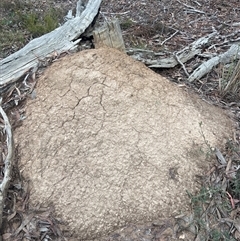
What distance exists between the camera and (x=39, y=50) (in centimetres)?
338

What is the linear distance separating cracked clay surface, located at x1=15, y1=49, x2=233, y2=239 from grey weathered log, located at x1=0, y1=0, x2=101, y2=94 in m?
0.19

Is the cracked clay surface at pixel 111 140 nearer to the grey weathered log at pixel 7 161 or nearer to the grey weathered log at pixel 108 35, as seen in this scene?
the grey weathered log at pixel 7 161

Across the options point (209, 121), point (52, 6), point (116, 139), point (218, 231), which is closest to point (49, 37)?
point (116, 139)

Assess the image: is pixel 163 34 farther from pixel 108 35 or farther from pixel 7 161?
pixel 7 161

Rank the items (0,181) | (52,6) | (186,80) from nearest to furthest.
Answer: (0,181) < (186,80) < (52,6)

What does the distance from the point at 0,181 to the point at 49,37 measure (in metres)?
1.44

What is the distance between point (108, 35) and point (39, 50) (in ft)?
1.97

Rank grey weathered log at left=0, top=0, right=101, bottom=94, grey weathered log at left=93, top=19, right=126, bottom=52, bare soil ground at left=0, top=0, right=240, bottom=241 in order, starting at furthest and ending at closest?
grey weathered log at left=93, top=19, right=126, bottom=52 < grey weathered log at left=0, top=0, right=101, bottom=94 < bare soil ground at left=0, top=0, right=240, bottom=241

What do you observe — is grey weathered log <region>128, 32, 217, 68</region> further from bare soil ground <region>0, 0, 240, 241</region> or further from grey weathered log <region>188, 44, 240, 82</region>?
grey weathered log <region>188, 44, 240, 82</region>

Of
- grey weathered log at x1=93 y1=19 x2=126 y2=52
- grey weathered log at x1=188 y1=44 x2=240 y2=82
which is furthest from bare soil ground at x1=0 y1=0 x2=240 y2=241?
grey weathered log at x1=93 y1=19 x2=126 y2=52

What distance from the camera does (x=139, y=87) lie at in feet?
9.84

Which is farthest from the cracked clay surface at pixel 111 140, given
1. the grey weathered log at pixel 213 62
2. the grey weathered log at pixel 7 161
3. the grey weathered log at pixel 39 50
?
the grey weathered log at pixel 213 62

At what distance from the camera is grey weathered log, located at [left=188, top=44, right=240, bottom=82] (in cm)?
373

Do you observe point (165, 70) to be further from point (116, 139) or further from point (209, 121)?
point (116, 139)
